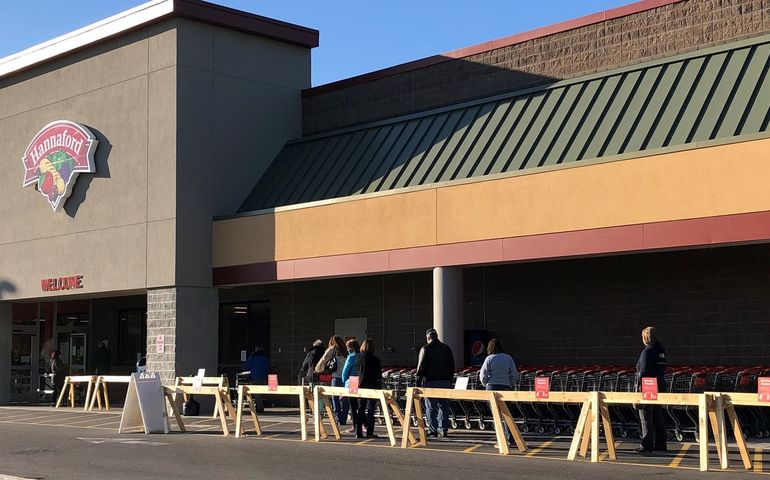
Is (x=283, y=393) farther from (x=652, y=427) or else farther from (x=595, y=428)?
(x=652, y=427)

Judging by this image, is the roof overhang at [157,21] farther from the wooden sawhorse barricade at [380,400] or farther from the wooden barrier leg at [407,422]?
the wooden barrier leg at [407,422]

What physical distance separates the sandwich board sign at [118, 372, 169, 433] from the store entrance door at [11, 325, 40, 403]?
14.7 metres

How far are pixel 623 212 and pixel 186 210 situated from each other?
39.0 ft

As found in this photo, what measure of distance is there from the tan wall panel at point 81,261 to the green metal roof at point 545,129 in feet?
10.4

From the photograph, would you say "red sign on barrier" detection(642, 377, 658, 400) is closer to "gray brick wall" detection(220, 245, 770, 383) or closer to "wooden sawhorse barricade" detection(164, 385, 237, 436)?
"gray brick wall" detection(220, 245, 770, 383)

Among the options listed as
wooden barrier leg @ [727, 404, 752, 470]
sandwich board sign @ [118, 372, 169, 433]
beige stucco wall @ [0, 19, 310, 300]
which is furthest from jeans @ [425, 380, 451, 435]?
beige stucco wall @ [0, 19, 310, 300]

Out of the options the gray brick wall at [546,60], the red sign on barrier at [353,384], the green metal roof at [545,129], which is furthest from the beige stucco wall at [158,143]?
the red sign on barrier at [353,384]

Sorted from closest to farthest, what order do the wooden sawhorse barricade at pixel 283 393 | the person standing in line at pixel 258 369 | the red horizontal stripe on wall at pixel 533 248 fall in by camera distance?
the red horizontal stripe on wall at pixel 533 248 → the wooden sawhorse barricade at pixel 283 393 → the person standing in line at pixel 258 369

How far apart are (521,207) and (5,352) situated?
18842 mm

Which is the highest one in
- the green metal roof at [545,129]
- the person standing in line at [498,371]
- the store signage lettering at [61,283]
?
the green metal roof at [545,129]

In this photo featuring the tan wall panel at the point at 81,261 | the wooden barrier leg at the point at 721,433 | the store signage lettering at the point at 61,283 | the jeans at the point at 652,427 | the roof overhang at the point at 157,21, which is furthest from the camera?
the store signage lettering at the point at 61,283

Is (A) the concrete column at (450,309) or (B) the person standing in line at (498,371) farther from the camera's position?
(A) the concrete column at (450,309)

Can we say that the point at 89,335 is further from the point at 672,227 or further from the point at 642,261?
the point at 672,227

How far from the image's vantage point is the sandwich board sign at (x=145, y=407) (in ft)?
70.7
